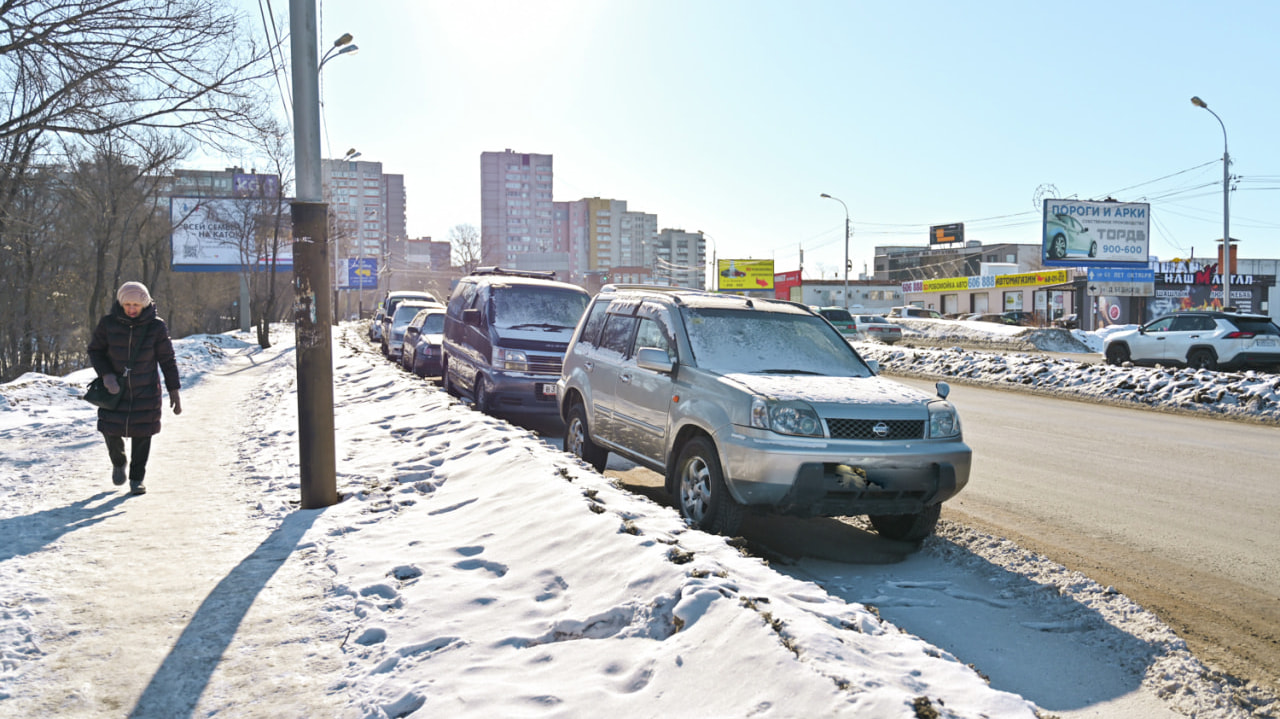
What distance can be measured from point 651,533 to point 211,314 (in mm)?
71886

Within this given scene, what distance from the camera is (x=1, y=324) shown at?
33.0 metres

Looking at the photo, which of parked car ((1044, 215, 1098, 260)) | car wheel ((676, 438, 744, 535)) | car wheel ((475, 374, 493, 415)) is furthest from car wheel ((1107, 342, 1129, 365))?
parked car ((1044, 215, 1098, 260))

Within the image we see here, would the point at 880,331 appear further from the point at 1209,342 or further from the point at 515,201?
the point at 515,201

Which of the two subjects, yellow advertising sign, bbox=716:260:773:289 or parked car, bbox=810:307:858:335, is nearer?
parked car, bbox=810:307:858:335

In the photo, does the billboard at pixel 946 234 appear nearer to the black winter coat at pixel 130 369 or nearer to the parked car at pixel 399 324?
the parked car at pixel 399 324

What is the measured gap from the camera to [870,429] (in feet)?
18.6

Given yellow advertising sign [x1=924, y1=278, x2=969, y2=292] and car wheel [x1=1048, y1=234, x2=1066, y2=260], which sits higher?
car wheel [x1=1048, y1=234, x2=1066, y2=260]

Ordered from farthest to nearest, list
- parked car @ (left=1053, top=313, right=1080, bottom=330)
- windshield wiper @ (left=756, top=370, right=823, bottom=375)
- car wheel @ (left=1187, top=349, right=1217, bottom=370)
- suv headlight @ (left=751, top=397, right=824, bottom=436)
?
parked car @ (left=1053, top=313, right=1080, bottom=330) < car wheel @ (left=1187, top=349, right=1217, bottom=370) < windshield wiper @ (left=756, top=370, right=823, bottom=375) < suv headlight @ (left=751, top=397, right=824, bottom=436)

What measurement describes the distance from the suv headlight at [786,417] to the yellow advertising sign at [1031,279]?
58.6m

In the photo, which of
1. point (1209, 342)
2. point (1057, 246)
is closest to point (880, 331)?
Answer: point (1209, 342)

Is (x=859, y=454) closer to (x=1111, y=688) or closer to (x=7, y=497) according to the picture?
(x=1111, y=688)

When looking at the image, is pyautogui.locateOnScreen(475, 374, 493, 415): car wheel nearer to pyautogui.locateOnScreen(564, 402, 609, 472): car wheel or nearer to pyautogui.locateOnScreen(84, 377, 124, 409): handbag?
pyautogui.locateOnScreen(564, 402, 609, 472): car wheel

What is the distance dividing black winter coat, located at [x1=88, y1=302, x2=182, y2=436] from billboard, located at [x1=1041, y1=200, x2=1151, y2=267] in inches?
2039

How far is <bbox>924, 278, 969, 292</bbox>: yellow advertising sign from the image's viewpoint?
7033 centimetres
